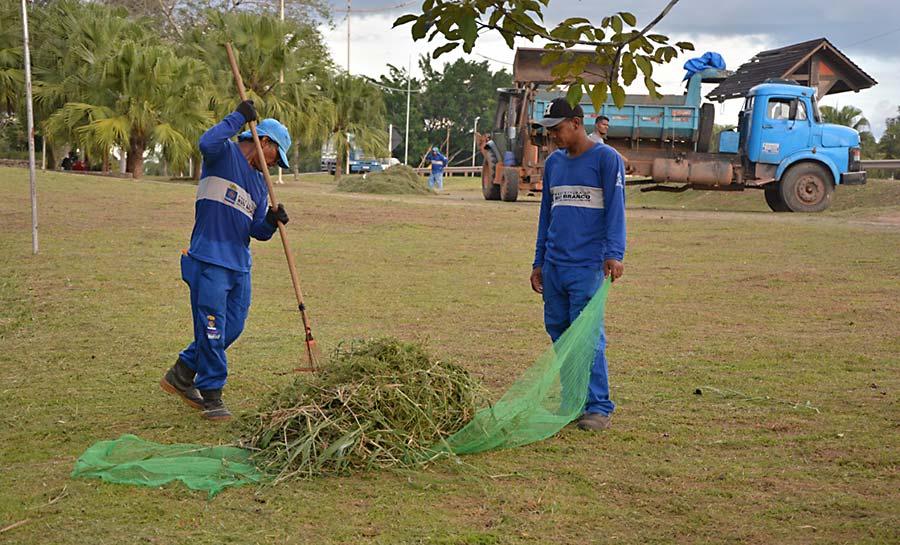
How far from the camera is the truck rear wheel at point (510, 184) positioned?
2780cm

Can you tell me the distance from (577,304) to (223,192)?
2133 mm

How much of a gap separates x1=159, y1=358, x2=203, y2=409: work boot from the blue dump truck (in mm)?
18163

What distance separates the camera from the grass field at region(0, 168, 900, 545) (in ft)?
15.2

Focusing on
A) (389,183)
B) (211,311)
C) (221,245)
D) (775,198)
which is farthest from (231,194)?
(389,183)

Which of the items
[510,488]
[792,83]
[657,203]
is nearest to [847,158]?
[792,83]

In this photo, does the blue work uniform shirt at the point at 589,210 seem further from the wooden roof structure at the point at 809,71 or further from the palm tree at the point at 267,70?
the palm tree at the point at 267,70

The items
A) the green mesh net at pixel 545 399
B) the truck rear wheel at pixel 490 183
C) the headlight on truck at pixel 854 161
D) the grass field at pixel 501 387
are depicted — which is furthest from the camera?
the truck rear wheel at pixel 490 183

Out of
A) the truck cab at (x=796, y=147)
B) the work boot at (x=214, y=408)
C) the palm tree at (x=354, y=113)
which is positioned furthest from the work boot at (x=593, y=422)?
the palm tree at (x=354, y=113)

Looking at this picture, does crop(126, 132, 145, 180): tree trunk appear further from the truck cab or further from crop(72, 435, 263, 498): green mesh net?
crop(72, 435, 263, 498): green mesh net

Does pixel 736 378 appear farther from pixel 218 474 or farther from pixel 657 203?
pixel 657 203

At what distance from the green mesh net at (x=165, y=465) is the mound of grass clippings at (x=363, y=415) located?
14 centimetres

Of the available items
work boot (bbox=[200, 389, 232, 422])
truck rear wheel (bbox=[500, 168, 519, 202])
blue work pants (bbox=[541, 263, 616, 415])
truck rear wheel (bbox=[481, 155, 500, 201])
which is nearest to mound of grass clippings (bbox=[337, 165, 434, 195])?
truck rear wheel (bbox=[481, 155, 500, 201])

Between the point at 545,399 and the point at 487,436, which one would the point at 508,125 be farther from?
the point at 487,436

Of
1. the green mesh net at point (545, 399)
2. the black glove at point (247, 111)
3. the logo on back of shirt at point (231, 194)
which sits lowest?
the green mesh net at point (545, 399)
